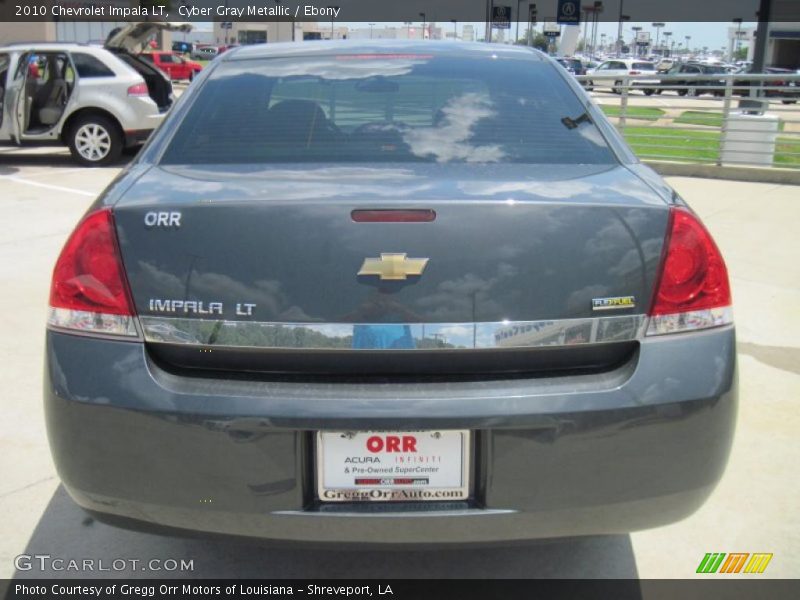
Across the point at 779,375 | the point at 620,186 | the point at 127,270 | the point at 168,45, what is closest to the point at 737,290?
the point at 779,375

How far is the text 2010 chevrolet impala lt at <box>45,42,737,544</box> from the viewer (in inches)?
79.0

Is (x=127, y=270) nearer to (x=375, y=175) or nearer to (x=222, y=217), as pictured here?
(x=222, y=217)

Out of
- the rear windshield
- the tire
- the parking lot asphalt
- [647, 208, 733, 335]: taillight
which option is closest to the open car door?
the tire

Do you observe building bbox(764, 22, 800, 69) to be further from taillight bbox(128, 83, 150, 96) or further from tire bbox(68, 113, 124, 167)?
tire bbox(68, 113, 124, 167)

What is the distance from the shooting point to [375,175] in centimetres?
232

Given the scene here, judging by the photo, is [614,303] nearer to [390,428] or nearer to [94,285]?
[390,428]

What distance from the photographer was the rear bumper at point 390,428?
1987 mm

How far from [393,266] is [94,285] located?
2.48 ft

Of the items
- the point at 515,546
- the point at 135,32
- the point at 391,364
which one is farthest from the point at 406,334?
the point at 135,32

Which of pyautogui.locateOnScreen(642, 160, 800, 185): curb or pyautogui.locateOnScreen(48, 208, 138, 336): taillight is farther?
pyautogui.locateOnScreen(642, 160, 800, 185): curb

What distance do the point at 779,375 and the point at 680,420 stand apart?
253 centimetres

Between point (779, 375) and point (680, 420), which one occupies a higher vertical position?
point (680, 420)

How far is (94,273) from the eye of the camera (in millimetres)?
2141

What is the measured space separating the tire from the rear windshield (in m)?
9.06
